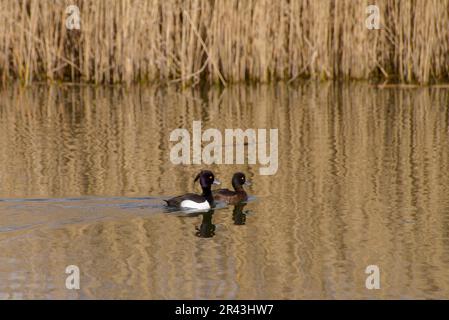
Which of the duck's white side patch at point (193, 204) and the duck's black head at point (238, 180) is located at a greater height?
the duck's black head at point (238, 180)

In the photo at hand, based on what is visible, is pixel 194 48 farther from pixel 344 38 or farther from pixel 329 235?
pixel 329 235

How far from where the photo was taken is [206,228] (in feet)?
26.1

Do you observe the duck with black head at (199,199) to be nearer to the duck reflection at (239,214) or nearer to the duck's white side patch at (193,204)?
the duck's white side patch at (193,204)

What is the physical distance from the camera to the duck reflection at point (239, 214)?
8.12 metres

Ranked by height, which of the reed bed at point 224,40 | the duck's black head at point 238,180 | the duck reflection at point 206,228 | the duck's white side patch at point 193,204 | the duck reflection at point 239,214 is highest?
the reed bed at point 224,40

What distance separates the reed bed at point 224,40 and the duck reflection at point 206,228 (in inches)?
292

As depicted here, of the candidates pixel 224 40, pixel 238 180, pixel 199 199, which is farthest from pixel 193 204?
pixel 224 40

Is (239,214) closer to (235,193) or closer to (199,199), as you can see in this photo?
(199,199)

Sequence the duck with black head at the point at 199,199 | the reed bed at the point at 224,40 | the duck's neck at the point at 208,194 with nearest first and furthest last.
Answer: the duck with black head at the point at 199,199, the duck's neck at the point at 208,194, the reed bed at the point at 224,40

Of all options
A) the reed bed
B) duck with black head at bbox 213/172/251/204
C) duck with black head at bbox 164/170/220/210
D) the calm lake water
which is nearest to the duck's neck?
duck with black head at bbox 164/170/220/210

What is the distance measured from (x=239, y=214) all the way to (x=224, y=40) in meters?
7.73

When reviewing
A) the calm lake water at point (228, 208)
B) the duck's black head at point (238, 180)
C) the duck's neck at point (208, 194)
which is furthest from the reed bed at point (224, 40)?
the duck's neck at point (208, 194)

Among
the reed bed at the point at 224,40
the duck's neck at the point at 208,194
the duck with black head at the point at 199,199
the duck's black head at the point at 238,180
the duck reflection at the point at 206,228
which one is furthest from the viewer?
the reed bed at the point at 224,40

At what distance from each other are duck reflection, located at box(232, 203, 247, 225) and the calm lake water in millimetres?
21
